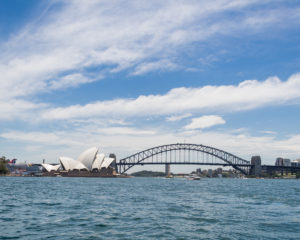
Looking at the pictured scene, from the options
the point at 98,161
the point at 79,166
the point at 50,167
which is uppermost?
the point at 98,161

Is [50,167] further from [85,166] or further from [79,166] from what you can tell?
[85,166]

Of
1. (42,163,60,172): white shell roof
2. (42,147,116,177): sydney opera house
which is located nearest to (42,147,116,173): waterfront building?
(42,147,116,177): sydney opera house

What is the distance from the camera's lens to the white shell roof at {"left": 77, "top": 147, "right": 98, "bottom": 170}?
167 meters

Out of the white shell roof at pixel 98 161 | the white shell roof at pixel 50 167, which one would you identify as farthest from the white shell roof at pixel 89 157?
the white shell roof at pixel 50 167

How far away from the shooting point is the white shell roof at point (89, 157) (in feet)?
549

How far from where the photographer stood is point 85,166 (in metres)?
169

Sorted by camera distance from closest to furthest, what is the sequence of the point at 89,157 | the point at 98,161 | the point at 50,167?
the point at 89,157, the point at 98,161, the point at 50,167

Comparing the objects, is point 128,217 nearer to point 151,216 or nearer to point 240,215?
point 151,216

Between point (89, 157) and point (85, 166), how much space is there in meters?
5.38

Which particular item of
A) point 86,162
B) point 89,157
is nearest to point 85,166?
point 86,162

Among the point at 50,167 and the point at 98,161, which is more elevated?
the point at 98,161

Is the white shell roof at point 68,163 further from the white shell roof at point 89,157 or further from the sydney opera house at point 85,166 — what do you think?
the white shell roof at point 89,157

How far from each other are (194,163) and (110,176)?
1995 inches

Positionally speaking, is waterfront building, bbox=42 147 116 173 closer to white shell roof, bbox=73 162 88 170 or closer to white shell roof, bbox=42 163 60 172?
white shell roof, bbox=73 162 88 170
